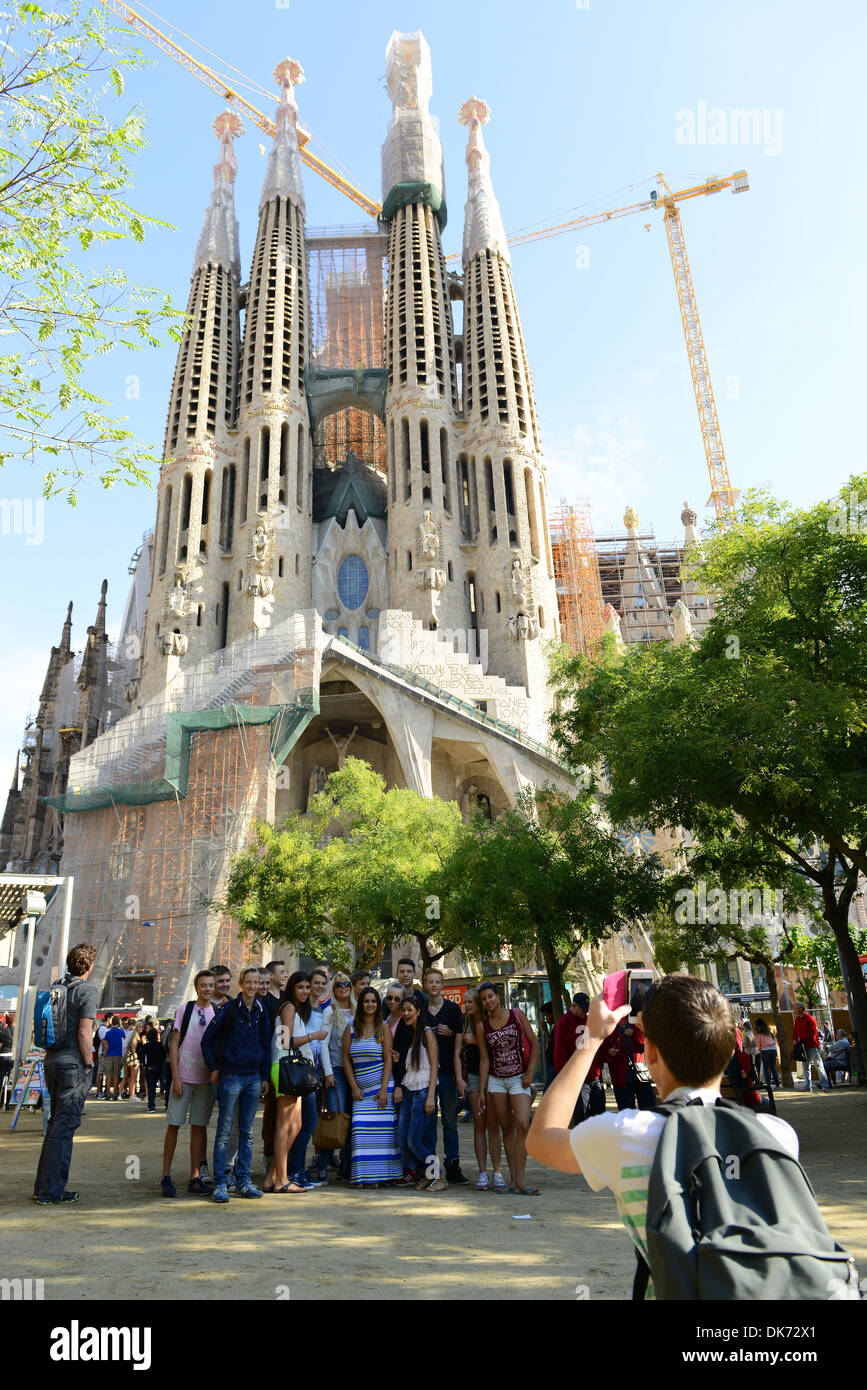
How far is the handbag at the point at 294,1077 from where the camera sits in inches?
283

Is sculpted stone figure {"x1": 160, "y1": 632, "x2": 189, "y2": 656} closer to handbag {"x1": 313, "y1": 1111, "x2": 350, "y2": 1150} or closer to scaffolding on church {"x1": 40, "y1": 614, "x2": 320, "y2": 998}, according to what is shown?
scaffolding on church {"x1": 40, "y1": 614, "x2": 320, "y2": 998}

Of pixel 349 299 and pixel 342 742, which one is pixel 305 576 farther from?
pixel 349 299

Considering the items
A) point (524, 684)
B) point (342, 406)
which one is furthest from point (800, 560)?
point (342, 406)

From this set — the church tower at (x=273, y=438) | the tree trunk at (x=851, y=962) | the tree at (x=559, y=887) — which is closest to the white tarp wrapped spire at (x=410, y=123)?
the church tower at (x=273, y=438)

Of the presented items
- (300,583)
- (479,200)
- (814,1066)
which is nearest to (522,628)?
(300,583)

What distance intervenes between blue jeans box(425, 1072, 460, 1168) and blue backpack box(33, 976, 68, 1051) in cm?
300

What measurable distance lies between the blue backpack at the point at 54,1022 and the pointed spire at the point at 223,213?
2263 inches

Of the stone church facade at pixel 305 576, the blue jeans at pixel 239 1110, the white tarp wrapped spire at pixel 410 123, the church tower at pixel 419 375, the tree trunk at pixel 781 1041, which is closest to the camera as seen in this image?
the blue jeans at pixel 239 1110

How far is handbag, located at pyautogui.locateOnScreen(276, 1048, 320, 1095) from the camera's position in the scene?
23.6 feet

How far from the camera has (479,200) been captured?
59750mm

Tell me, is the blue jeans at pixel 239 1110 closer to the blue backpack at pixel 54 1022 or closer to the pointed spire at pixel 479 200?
the blue backpack at pixel 54 1022

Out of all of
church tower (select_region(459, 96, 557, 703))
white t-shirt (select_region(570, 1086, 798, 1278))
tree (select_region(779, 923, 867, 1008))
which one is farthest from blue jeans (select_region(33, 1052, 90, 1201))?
church tower (select_region(459, 96, 557, 703))

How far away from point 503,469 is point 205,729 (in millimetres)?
23411
